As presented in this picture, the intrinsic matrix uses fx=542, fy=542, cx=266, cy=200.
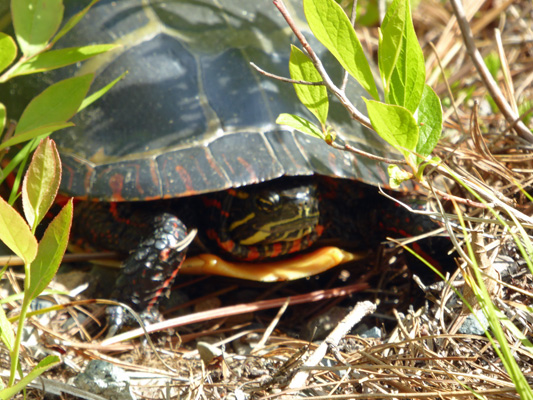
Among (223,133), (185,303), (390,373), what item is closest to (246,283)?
(185,303)

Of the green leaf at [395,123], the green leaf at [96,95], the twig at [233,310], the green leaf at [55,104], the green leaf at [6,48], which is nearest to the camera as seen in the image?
the green leaf at [395,123]

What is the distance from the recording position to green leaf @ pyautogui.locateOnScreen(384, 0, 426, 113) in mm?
1131

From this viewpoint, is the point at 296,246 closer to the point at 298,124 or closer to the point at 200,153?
the point at 200,153

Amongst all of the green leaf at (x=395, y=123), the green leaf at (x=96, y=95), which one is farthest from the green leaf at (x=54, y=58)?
the green leaf at (x=395, y=123)

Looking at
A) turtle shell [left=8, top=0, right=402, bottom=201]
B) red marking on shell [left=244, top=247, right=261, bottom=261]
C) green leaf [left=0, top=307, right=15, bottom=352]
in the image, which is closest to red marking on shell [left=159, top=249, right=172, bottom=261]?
turtle shell [left=8, top=0, right=402, bottom=201]

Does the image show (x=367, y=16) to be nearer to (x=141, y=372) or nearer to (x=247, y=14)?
(x=247, y=14)

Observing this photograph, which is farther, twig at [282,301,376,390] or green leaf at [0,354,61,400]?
twig at [282,301,376,390]

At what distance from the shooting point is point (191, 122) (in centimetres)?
187

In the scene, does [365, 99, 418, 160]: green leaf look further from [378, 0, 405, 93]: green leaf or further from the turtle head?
the turtle head

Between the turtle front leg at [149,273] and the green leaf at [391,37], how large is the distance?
3.25 ft

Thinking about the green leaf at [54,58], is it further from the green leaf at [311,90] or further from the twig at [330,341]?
the twig at [330,341]

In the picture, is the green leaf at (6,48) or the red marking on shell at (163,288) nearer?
the green leaf at (6,48)

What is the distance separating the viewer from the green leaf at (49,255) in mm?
1051

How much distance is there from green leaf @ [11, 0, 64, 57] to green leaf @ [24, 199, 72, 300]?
0.52 metres
